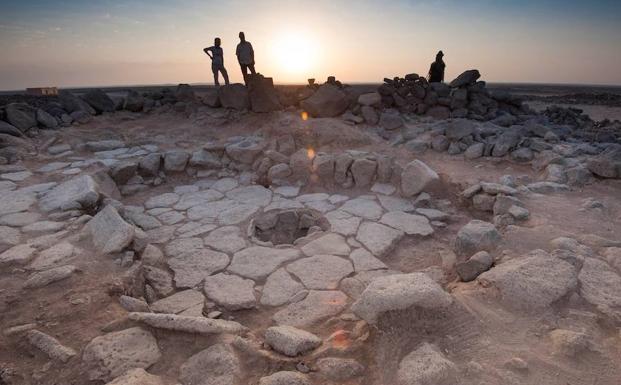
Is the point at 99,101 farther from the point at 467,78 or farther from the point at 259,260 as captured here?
the point at 467,78

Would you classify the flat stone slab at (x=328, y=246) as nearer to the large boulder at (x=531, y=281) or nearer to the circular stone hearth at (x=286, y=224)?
the circular stone hearth at (x=286, y=224)

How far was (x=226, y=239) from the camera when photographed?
4.20 meters

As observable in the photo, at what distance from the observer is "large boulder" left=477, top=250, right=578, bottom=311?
2.33m

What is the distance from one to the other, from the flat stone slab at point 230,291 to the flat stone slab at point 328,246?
2.70 ft

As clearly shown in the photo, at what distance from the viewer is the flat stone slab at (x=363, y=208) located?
4.68 metres

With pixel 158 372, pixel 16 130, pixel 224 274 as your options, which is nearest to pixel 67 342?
pixel 158 372

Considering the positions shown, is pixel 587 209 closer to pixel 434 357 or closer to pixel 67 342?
pixel 434 357

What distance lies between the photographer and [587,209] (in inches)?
153

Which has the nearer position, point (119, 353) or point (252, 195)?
point (119, 353)

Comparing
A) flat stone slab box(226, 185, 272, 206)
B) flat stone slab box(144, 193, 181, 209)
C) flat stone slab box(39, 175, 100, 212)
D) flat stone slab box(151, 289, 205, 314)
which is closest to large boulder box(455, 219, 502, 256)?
flat stone slab box(151, 289, 205, 314)

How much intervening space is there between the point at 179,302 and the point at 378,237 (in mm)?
2360

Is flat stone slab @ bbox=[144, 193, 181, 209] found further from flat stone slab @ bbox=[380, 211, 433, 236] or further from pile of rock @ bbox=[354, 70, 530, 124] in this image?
pile of rock @ bbox=[354, 70, 530, 124]

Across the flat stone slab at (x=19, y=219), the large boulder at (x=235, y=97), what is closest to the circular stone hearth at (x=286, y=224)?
the flat stone slab at (x=19, y=219)

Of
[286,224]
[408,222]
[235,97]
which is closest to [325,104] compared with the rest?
[235,97]
